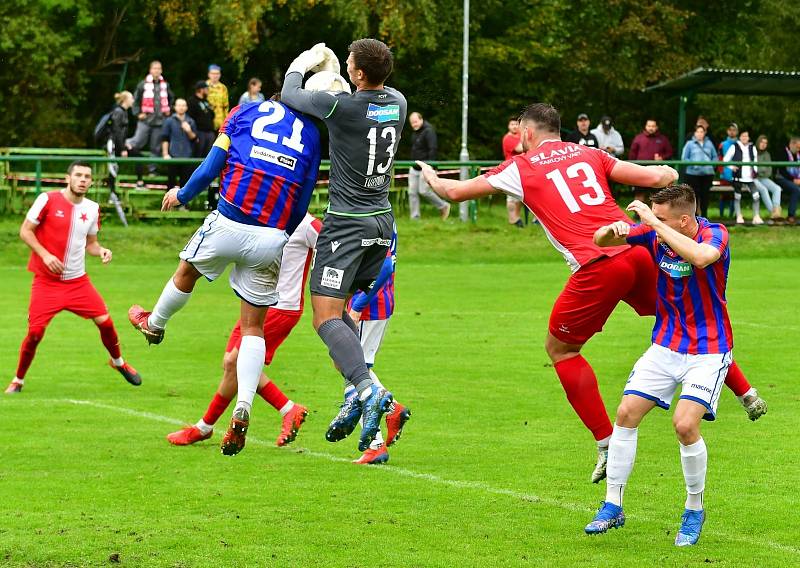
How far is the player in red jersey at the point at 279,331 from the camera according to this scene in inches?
406

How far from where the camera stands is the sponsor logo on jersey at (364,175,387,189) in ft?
28.7

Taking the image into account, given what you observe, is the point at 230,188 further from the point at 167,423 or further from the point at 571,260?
the point at 167,423

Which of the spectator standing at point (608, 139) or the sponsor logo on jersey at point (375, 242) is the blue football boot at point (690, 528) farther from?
the spectator standing at point (608, 139)

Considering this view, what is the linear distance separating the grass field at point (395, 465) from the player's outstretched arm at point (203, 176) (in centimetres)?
182

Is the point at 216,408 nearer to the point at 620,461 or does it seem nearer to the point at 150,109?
the point at 620,461

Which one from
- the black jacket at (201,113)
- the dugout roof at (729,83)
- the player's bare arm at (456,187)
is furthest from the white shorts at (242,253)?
the dugout roof at (729,83)

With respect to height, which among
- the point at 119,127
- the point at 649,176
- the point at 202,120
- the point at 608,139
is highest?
the point at 649,176

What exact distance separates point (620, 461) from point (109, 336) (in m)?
6.72

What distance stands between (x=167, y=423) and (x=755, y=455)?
4.61 meters

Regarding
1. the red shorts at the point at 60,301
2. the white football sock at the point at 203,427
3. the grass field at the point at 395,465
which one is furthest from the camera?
the red shorts at the point at 60,301

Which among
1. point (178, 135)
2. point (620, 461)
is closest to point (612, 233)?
point (620, 461)

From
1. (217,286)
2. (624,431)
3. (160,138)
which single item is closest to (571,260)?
(624,431)

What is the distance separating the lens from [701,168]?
26750 millimetres

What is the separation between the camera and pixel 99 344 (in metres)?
16.5
